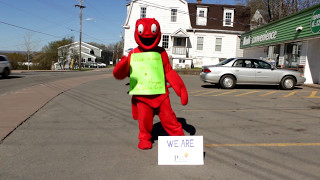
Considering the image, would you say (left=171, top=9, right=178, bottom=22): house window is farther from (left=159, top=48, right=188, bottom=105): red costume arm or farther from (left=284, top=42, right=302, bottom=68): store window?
(left=159, top=48, right=188, bottom=105): red costume arm

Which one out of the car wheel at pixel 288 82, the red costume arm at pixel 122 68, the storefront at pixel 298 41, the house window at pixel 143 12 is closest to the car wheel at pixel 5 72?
the house window at pixel 143 12

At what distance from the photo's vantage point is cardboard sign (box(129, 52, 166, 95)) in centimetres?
360

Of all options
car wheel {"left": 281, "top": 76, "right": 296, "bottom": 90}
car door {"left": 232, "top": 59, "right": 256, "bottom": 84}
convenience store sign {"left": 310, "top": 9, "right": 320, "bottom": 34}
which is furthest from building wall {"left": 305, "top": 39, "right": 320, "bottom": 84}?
car door {"left": 232, "top": 59, "right": 256, "bottom": 84}

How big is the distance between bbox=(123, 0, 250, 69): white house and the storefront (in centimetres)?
1121

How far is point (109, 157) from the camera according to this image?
3.59 meters

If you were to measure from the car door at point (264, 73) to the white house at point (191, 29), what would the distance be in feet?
56.7

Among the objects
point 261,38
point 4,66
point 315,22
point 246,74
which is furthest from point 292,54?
point 4,66

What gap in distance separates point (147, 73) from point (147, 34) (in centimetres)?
53

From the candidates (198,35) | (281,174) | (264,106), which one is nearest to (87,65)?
(198,35)

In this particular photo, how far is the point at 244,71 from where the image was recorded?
11641 mm

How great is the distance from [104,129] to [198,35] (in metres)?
26.3

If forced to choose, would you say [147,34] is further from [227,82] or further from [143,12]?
[143,12]

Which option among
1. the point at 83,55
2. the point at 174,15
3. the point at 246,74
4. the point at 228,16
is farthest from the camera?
the point at 83,55

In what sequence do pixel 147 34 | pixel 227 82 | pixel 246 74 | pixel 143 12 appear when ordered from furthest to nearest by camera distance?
pixel 143 12 < pixel 227 82 < pixel 246 74 < pixel 147 34
